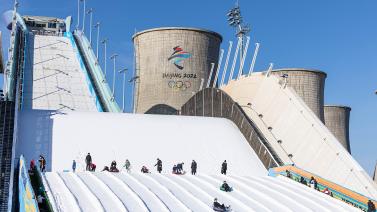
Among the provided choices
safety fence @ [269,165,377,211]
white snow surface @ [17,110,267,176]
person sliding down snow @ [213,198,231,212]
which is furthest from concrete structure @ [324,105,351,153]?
person sliding down snow @ [213,198,231,212]

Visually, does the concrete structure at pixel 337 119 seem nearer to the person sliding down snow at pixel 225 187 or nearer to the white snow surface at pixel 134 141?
the white snow surface at pixel 134 141

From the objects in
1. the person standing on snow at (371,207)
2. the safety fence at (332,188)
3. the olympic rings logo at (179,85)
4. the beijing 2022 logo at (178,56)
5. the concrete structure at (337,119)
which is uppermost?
the beijing 2022 logo at (178,56)

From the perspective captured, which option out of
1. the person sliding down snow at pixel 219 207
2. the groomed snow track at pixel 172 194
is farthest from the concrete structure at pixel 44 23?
the person sliding down snow at pixel 219 207

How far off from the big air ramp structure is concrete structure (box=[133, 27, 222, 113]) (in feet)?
50.8

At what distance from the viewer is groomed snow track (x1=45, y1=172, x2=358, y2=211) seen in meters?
18.4

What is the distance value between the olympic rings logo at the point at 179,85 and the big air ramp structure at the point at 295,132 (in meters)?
15.3

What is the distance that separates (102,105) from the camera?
4122 cm

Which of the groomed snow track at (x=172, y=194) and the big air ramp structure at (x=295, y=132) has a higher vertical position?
the big air ramp structure at (x=295, y=132)

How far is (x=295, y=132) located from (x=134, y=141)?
277 inches

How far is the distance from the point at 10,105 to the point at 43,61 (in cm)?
2037

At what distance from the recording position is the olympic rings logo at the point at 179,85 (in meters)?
51.8

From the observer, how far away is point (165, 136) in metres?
30.6

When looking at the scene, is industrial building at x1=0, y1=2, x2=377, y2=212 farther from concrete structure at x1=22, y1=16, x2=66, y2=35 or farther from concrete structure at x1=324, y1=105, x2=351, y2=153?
concrete structure at x1=324, y1=105, x2=351, y2=153

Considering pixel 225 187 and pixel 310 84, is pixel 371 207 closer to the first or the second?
pixel 225 187
